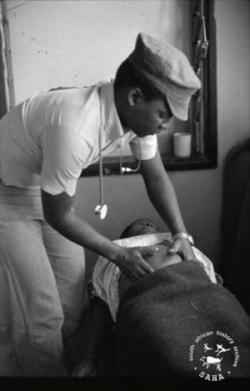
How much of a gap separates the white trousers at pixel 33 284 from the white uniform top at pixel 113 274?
3.0 inches

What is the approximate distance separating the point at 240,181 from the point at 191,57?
0.61 metres

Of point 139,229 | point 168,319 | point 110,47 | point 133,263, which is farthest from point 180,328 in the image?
point 110,47

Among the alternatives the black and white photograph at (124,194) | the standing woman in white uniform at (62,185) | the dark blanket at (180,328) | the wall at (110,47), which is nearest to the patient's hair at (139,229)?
the black and white photograph at (124,194)

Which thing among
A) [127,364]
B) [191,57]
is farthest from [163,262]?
[191,57]

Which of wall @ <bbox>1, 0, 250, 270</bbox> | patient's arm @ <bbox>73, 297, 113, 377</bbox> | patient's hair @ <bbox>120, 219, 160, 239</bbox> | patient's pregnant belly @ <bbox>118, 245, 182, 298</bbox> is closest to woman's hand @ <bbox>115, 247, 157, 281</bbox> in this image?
patient's pregnant belly @ <bbox>118, 245, 182, 298</bbox>

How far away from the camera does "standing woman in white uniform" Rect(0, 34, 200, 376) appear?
1.18m

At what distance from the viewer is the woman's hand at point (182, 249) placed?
1.53 m

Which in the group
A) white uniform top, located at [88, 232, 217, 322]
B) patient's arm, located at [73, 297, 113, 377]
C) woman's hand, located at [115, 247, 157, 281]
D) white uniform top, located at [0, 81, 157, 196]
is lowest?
patient's arm, located at [73, 297, 113, 377]

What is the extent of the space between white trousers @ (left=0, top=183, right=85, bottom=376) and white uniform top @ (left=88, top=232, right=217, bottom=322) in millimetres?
77

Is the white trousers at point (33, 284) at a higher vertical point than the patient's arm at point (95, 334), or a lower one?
higher

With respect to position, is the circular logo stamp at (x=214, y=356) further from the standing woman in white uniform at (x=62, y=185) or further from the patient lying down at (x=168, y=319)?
the standing woman in white uniform at (x=62, y=185)

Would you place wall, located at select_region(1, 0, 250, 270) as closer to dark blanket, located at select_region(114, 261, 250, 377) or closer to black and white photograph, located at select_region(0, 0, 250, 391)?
black and white photograph, located at select_region(0, 0, 250, 391)

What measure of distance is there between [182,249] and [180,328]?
1.21 feet

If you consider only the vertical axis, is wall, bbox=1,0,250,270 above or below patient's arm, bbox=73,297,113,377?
above
